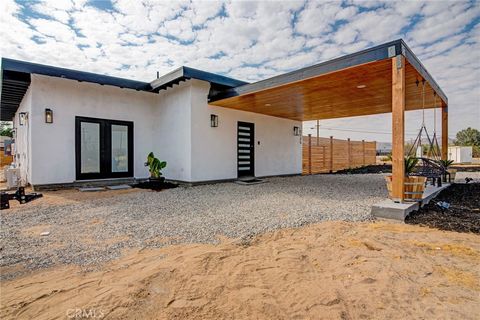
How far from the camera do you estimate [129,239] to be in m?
2.99

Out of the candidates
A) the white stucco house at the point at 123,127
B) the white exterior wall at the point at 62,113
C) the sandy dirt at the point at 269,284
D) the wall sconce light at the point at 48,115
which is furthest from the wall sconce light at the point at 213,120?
the sandy dirt at the point at 269,284

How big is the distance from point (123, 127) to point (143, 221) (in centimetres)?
527

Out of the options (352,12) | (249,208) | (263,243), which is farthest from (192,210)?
(352,12)

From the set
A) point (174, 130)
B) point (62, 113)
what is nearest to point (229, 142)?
point (174, 130)

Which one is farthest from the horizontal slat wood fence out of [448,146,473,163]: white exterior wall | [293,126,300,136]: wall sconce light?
[448,146,473,163]: white exterior wall

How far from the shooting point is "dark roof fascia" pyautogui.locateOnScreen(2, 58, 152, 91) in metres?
5.90

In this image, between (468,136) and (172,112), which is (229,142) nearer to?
(172,112)

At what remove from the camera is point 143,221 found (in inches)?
148

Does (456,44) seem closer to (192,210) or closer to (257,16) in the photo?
(257,16)

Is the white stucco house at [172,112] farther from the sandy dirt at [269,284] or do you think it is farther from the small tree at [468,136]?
the small tree at [468,136]

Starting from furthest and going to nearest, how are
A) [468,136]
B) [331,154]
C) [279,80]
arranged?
1. [468,136]
2. [331,154]
3. [279,80]

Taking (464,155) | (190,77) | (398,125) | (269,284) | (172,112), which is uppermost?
(190,77)

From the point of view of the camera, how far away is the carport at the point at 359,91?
154 inches

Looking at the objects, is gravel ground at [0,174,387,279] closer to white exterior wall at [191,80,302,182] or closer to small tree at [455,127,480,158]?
white exterior wall at [191,80,302,182]
